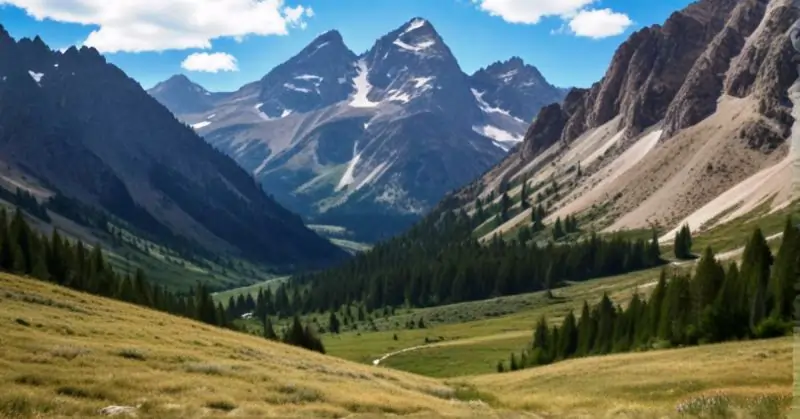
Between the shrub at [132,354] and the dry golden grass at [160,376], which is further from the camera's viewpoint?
the shrub at [132,354]

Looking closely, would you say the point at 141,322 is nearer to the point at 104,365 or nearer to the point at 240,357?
the point at 240,357

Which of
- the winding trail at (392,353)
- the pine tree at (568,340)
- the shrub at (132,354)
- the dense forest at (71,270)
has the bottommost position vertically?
the winding trail at (392,353)

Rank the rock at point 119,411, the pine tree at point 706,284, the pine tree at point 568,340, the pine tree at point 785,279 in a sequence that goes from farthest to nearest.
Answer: the pine tree at point 568,340
the pine tree at point 706,284
the pine tree at point 785,279
the rock at point 119,411

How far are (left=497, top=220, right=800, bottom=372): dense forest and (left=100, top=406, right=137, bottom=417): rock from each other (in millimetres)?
61911

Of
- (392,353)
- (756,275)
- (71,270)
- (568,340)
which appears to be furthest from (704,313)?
(71,270)

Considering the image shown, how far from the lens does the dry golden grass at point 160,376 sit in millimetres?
29625

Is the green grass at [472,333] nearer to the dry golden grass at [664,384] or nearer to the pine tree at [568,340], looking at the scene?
the pine tree at [568,340]

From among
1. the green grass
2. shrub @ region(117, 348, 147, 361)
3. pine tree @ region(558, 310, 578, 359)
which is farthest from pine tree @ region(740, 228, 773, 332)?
shrub @ region(117, 348, 147, 361)

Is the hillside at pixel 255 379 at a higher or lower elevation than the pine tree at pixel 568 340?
higher

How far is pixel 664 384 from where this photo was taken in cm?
4566

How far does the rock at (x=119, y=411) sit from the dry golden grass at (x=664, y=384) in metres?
21.6

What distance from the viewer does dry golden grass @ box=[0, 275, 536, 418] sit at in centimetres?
2962

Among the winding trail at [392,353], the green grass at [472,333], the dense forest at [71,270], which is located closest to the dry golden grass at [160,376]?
the dense forest at [71,270]

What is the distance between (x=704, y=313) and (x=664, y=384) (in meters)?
31.8
